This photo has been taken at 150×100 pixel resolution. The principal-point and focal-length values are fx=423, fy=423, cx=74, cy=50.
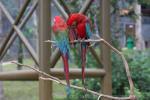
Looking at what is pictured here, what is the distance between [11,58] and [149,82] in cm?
174

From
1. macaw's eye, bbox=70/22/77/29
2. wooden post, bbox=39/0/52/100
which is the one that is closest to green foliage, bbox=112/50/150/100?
wooden post, bbox=39/0/52/100

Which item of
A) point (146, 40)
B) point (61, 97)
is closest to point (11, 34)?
point (61, 97)

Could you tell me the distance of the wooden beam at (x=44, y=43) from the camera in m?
3.09

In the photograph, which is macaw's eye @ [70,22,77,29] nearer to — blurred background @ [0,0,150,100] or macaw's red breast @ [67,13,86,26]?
macaw's red breast @ [67,13,86,26]

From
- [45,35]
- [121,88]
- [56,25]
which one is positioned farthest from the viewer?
[121,88]

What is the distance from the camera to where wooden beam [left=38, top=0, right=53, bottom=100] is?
3.09 m

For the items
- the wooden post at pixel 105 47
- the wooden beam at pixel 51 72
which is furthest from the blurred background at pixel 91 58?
the wooden beam at pixel 51 72

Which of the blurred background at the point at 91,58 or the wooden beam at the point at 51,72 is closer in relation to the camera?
the wooden beam at the point at 51,72

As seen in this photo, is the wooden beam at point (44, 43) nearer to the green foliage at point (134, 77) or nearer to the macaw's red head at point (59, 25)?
the macaw's red head at point (59, 25)

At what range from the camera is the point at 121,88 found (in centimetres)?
506

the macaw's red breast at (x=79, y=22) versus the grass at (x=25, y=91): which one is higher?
the macaw's red breast at (x=79, y=22)

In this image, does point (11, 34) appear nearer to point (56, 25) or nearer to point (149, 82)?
point (149, 82)

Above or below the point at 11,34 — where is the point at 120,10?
above

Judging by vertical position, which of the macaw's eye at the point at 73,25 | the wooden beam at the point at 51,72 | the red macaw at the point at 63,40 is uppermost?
the macaw's eye at the point at 73,25
